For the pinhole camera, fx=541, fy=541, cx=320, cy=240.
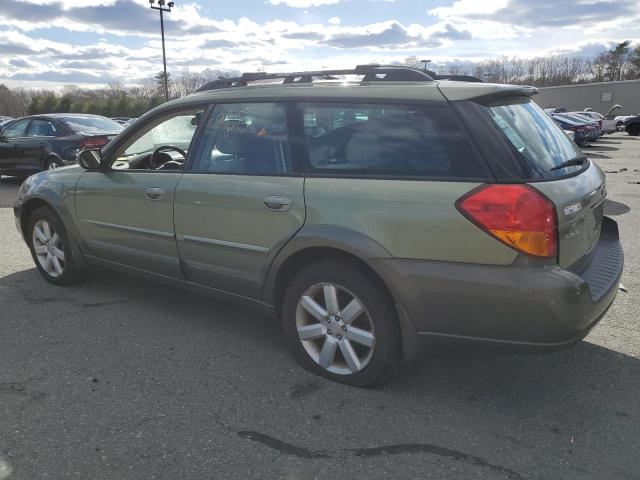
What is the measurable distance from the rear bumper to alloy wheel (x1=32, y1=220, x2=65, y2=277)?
10.5 ft

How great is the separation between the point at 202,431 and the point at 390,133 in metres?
1.79

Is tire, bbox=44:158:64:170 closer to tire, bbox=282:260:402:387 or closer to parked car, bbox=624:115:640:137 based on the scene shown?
tire, bbox=282:260:402:387

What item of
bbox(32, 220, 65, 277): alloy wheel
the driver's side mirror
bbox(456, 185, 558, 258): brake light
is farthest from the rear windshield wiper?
bbox(32, 220, 65, 277): alloy wheel

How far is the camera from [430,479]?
2297 mm

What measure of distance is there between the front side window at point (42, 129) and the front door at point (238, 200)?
8.67m

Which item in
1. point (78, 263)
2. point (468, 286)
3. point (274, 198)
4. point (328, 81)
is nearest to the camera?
point (468, 286)

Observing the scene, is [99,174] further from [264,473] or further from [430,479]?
[430,479]

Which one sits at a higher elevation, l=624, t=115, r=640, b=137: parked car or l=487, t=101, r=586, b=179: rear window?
l=487, t=101, r=586, b=179: rear window

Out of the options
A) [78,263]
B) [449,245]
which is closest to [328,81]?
[449,245]

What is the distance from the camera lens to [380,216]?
272 cm

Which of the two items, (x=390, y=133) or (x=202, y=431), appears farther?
(x=390, y=133)

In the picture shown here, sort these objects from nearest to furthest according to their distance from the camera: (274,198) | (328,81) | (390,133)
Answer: (390,133) → (274,198) → (328,81)

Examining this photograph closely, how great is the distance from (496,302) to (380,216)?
0.69 meters

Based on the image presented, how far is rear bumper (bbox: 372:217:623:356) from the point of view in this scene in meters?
2.46
